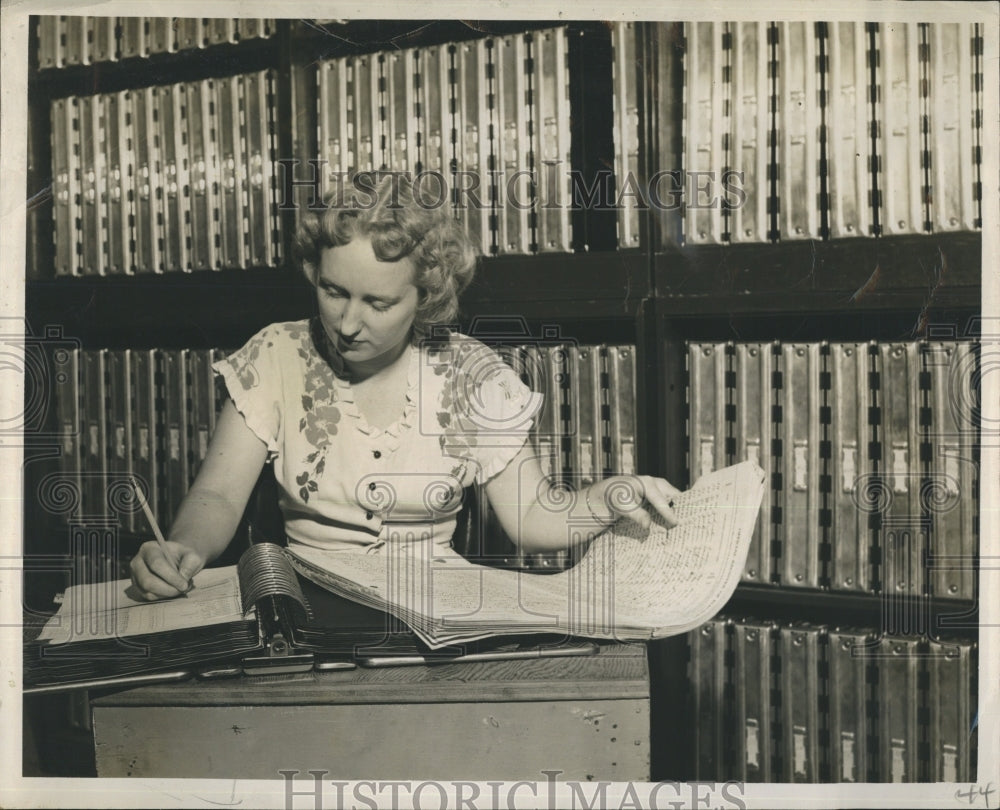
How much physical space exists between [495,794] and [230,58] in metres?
0.97

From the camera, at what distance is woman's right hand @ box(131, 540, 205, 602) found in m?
1.15

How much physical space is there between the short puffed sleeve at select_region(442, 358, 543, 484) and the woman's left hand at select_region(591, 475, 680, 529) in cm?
12

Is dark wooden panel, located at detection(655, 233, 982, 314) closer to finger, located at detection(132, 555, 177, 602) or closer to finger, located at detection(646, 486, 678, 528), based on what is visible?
→ finger, located at detection(646, 486, 678, 528)

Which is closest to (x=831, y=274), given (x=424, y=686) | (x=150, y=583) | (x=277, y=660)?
(x=424, y=686)

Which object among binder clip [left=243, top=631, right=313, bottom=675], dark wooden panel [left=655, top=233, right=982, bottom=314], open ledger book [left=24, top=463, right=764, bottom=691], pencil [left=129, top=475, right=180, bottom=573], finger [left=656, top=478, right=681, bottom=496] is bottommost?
binder clip [left=243, top=631, right=313, bottom=675]

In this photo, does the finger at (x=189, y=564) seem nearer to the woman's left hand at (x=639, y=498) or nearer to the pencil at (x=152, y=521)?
the pencil at (x=152, y=521)

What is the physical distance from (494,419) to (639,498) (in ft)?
0.67

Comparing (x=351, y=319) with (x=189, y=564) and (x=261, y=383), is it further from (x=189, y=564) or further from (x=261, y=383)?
(x=189, y=564)

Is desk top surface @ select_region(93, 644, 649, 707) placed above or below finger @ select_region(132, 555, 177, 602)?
below

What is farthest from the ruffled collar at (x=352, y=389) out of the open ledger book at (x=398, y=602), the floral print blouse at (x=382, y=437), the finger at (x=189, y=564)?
the finger at (x=189, y=564)

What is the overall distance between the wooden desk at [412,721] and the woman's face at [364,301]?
1.27 ft

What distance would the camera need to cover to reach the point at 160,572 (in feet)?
3.76

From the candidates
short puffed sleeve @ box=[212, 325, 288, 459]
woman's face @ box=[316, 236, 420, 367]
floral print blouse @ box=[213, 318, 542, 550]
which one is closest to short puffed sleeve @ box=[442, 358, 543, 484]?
floral print blouse @ box=[213, 318, 542, 550]

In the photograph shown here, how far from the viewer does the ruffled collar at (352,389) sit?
121 centimetres
